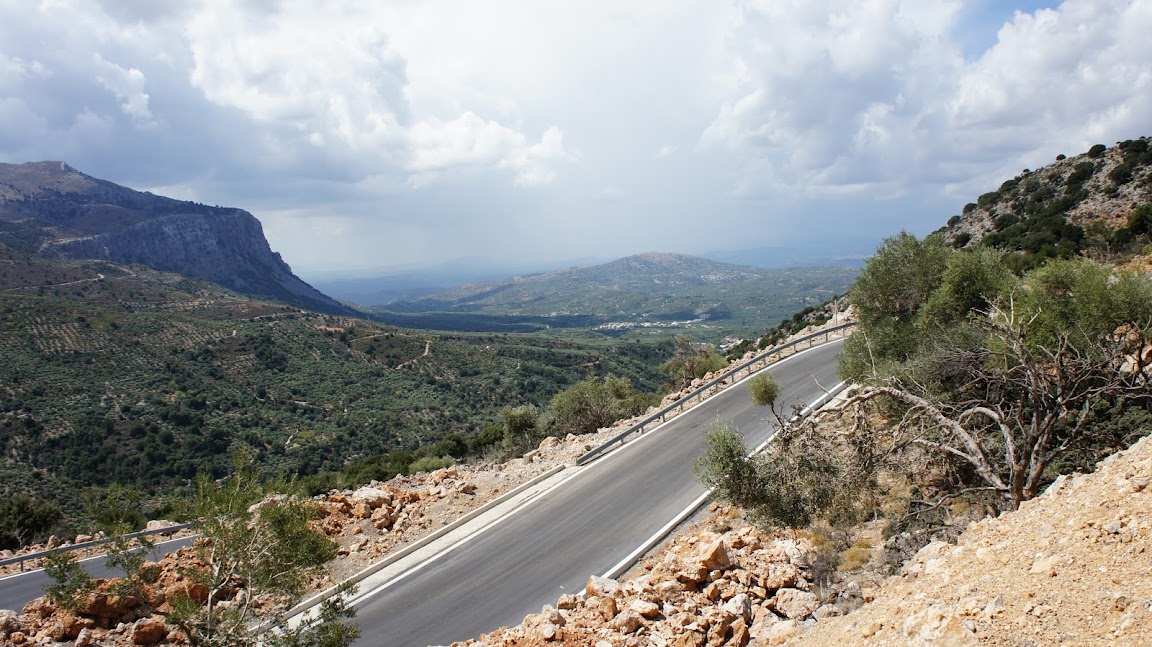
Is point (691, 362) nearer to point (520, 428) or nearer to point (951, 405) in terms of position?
point (520, 428)

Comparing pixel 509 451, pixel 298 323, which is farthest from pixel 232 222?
pixel 509 451

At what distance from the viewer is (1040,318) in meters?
13.5

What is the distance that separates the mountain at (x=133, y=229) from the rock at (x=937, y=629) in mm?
161497

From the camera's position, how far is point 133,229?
153 m

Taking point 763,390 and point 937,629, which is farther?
point 763,390

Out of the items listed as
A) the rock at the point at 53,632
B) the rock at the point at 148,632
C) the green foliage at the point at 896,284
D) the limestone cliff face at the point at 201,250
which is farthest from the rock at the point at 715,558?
the limestone cliff face at the point at 201,250

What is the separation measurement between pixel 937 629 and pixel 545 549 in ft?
32.3

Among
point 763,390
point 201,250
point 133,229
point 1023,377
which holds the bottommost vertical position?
point 763,390

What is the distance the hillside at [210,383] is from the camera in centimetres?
3900

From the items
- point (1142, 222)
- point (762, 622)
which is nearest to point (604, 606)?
point (762, 622)

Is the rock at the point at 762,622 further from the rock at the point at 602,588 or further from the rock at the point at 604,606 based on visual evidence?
the rock at the point at 602,588

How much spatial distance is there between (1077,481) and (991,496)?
9.26ft

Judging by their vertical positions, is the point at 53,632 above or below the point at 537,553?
above

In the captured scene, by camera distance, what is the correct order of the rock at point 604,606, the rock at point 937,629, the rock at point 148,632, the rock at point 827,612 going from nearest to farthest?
the rock at point 937,629 → the rock at point 827,612 → the rock at point 604,606 → the rock at point 148,632
